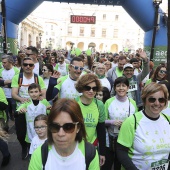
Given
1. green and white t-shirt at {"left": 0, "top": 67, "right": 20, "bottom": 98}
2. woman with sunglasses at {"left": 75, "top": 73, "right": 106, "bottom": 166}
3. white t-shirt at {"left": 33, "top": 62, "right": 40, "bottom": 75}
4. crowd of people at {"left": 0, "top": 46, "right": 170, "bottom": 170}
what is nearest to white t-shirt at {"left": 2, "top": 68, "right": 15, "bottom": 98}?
green and white t-shirt at {"left": 0, "top": 67, "right": 20, "bottom": 98}

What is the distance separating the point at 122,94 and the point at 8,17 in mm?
8423

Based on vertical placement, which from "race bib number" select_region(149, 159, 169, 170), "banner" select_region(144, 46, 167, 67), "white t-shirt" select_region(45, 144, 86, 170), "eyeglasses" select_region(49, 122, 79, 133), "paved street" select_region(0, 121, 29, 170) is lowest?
"paved street" select_region(0, 121, 29, 170)

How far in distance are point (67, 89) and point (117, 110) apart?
81 centimetres

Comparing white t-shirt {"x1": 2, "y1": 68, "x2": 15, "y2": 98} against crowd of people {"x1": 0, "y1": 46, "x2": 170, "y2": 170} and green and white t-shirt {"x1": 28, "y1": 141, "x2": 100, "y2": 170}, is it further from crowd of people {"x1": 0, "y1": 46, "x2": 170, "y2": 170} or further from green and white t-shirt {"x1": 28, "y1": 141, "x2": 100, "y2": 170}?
green and white t-shirt {"x1": 28, "y1": 141, "x2": 100, "y2": 170}

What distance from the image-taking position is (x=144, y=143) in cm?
195

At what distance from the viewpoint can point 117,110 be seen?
2953mm

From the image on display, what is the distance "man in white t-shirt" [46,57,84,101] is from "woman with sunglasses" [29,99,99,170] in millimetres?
1608

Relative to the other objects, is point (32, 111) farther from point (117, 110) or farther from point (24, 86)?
point (117, 110)

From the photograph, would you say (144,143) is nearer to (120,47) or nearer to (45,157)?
(45,157)

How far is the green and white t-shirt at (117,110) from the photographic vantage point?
2.94m

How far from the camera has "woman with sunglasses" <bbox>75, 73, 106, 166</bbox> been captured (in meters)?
2.50

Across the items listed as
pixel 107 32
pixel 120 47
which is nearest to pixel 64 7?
pixel 107 32

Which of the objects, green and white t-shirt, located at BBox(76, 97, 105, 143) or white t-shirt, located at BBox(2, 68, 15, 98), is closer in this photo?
green and white t-shirt, located at BBox(76, 97, 105, 143)

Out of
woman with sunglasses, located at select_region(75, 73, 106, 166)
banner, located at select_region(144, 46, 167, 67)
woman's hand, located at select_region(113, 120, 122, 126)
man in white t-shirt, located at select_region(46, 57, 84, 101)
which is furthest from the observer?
banner, located at select_region(144, 46, 167, 67)
